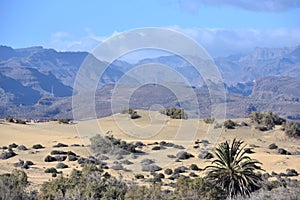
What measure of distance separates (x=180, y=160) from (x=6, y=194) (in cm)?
2599

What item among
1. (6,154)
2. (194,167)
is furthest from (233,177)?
(6,154)

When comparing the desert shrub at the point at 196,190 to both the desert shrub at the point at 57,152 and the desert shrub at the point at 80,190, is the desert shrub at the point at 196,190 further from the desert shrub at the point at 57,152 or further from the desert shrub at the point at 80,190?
the desert shrub at the point at 57,152

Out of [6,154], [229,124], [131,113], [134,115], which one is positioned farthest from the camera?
[131,113]

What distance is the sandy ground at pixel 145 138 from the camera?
4334cm

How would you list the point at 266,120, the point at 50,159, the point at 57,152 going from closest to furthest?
the point at 50,159 → the point at 57,152 → the point at 266,120

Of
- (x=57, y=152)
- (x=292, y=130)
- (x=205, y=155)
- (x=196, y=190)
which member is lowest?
(x=196, y=190)

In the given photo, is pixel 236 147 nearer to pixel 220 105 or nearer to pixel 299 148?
pixel 299 148

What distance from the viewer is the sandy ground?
4334cm

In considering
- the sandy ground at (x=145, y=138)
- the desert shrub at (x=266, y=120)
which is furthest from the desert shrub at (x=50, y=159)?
the desert shrub at (x=266, y=120)

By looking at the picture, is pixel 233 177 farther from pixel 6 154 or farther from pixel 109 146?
pixel 6 154

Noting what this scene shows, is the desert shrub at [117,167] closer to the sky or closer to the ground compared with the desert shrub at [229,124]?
closer to the ground

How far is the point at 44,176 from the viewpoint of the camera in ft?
119

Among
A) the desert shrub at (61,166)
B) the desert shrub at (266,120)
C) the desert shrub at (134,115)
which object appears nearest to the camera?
the desert shrub at (61,166)

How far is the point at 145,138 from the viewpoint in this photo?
59.6 m
